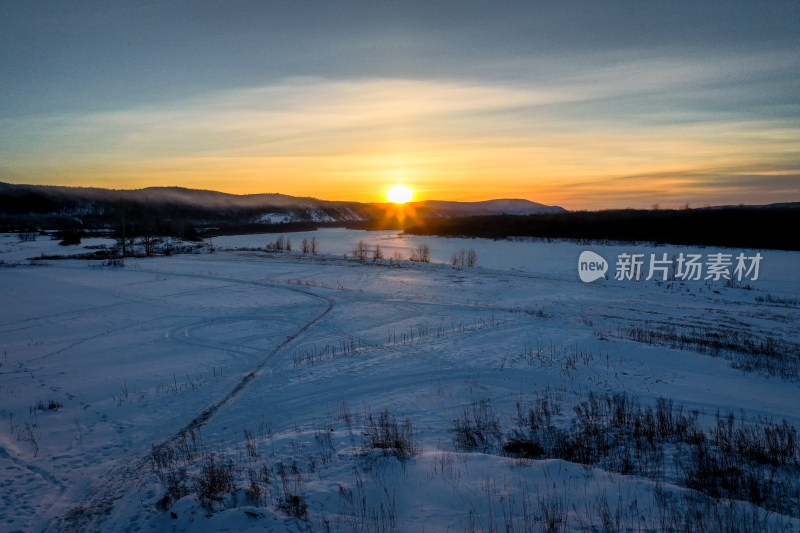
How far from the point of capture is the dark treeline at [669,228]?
5572 cm

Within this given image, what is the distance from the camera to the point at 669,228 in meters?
69.3

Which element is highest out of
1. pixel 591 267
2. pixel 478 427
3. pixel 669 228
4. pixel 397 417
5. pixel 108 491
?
pixel 669 228

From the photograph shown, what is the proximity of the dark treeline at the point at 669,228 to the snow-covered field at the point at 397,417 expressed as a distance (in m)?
43.1

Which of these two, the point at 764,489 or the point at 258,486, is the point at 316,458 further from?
the point at 764,489

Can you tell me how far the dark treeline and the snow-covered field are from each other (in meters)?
43.1

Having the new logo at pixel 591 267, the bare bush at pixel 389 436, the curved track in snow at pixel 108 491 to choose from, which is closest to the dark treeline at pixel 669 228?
the new logo at pixel 591 267

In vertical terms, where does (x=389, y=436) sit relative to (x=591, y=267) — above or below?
below

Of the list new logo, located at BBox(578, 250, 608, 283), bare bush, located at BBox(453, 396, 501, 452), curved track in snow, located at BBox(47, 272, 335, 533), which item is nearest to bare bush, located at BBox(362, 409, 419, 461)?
bare bush, located at BBox(453, 396, 501, 452)

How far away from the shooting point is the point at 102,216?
150000 millimetres

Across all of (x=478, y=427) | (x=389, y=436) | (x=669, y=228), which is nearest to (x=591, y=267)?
(x=478, y=427)

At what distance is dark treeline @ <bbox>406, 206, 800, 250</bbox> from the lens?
55.7 meters

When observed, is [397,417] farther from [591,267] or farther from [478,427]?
[591,267]

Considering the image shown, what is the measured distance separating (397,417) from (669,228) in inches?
2968

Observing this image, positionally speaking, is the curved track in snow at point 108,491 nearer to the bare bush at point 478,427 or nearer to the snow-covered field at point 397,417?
the snow-covered field at point 397,417
